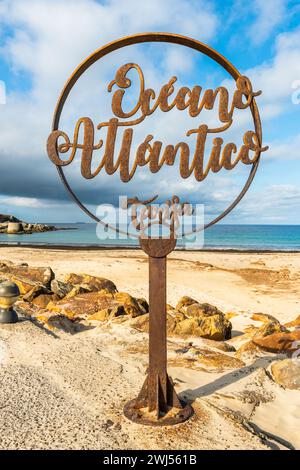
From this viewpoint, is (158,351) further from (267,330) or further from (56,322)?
(267,330)

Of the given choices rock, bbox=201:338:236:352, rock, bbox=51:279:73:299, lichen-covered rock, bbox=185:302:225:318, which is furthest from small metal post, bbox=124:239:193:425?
rock, bbox=51:279:73:299

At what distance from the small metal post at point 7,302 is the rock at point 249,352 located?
371cm

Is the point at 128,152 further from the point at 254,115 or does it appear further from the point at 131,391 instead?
the point at 131,391

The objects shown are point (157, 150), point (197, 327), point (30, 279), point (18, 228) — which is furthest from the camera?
point (18, 228)

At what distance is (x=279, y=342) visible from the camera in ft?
21.0

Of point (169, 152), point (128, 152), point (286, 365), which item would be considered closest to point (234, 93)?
point (169, 152)

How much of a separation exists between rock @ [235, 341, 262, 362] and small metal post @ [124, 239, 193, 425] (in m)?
2.05

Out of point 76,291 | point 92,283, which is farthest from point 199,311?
point 92,283

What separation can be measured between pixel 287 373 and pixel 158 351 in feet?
6.64

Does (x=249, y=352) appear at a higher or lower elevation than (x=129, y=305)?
lower

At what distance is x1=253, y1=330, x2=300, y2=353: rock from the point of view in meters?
6.31

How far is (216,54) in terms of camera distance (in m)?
4.18
